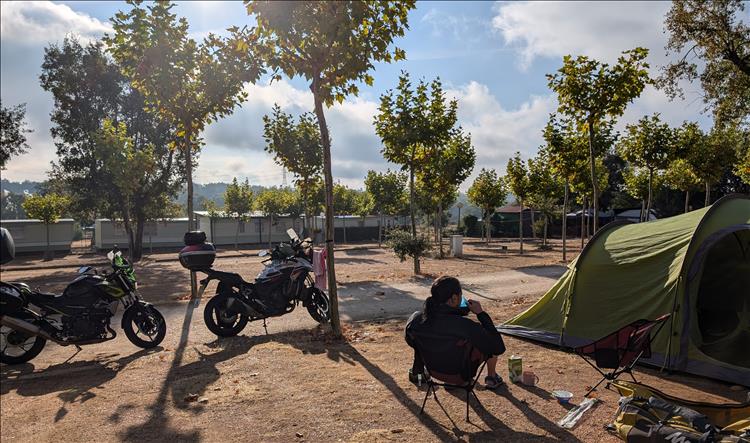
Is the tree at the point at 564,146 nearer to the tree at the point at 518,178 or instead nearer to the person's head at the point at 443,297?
the tree at the point at 518,178

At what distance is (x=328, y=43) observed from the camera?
6.78 m

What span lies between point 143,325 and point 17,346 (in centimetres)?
143

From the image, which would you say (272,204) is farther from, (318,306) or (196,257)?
(196,257)

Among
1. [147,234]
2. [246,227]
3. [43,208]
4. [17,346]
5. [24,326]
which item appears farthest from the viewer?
[246,227]

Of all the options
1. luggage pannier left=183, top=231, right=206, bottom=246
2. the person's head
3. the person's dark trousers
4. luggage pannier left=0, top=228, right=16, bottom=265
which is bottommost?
the person's dark trousers

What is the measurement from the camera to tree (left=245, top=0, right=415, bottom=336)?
647 cm

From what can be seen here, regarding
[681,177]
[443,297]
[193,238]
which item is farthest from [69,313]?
[681,177]

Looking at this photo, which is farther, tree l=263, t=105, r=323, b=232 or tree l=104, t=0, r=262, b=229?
tree l=263, t=105, r=323, b=232

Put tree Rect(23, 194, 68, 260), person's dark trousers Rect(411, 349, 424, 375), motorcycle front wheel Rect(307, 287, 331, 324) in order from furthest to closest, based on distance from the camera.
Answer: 1. tree Rect(23, 194, 68, 260)
2. motorcycle front wheel Rect(307, 287, 331, 324)
3. person's dark trousers Rect(411, 349, 424, 375)

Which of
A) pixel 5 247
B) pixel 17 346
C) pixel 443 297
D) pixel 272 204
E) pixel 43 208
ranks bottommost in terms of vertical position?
pixel 17 346

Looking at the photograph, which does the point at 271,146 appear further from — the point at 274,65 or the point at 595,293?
the point at 595,293

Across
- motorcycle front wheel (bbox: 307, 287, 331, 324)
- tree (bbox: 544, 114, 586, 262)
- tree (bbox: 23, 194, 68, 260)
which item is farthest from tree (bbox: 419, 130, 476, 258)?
tree (bbox: 23, 194, 68, 260)

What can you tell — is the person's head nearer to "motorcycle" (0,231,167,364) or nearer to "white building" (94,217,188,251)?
"motorcycle" (0,231,167,364)

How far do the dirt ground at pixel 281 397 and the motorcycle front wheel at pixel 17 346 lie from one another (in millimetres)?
230
